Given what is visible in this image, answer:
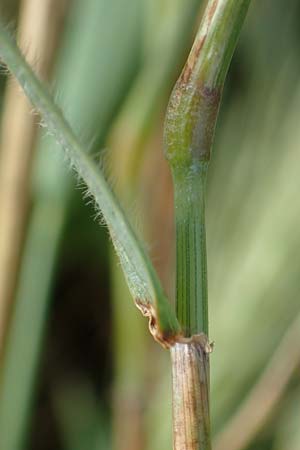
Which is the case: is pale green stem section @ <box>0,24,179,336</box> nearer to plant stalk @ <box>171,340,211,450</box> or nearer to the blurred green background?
plant stalk @ <box>171,340,211,450</box>

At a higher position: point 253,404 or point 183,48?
point 183,48

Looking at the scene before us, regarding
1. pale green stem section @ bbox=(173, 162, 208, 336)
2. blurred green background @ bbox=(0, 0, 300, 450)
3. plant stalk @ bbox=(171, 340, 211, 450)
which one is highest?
blurred green background @ bbox=(0, 0, 300, 450)

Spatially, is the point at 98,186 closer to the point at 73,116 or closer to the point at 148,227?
the point at 73,116

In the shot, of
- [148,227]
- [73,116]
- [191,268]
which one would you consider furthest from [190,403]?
[148,227]

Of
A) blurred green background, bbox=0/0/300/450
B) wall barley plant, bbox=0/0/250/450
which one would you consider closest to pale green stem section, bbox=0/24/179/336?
wall barley plant, bbox=0/0/250/450

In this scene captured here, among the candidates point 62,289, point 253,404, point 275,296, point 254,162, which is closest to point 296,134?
point 254,162

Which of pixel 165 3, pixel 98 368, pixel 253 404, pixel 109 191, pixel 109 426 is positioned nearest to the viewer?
pixel 109 191

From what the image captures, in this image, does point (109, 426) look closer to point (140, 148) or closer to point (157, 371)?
point (157, 371)
